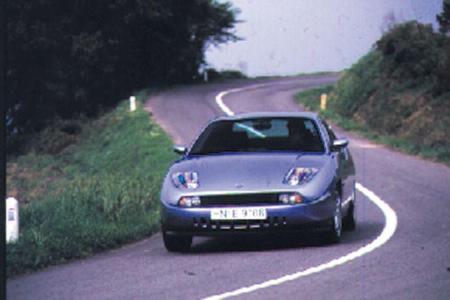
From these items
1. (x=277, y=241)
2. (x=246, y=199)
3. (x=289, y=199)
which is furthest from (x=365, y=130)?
(x=246, y=199)

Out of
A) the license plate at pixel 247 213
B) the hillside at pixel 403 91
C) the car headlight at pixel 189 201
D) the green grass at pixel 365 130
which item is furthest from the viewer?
the hillside at pixel 403 91

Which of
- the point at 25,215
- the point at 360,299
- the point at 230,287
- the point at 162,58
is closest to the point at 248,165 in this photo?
the point at 230,287

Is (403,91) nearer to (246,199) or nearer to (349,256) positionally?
(246,199)

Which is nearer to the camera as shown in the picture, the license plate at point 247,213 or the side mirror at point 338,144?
the license plate at point 247,213

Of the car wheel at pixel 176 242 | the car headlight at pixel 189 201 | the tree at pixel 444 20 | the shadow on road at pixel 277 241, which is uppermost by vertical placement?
the tree at pixel 444 20

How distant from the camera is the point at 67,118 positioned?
55656 mm

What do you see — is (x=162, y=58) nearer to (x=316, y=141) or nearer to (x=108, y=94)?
(x=108, y=94)

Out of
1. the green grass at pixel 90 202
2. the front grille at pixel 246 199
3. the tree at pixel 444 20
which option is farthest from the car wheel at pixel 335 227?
the tree at pixel 444 20

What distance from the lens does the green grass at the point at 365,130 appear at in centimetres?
2852

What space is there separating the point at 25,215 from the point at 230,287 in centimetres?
908

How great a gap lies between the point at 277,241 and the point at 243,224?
1384mm

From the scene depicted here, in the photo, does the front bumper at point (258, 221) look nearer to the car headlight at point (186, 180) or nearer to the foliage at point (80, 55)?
the car headlight at point (186, 180)

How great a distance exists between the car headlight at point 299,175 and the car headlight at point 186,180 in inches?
37.2

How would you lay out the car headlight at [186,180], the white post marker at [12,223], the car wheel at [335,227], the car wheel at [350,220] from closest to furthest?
the car headlight at [186,180] < the car wheel at [335,227] < the white post marker at [12,223] < the car wheel at [350,220]
